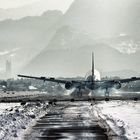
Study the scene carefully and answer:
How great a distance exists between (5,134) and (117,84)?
103674 mm

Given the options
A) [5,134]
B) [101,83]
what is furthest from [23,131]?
[101,83]

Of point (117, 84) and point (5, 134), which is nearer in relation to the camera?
point (5, 134)

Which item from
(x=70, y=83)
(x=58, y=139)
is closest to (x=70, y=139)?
(x=58, y=139)

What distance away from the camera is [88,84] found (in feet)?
456

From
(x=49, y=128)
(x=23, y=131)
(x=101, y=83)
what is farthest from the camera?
(x=101, y=83)

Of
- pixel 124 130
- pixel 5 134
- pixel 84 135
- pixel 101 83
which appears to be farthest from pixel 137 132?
pixel 101 83

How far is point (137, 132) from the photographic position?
38.6 meters

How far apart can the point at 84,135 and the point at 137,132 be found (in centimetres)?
452

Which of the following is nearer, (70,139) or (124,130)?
(70,139)

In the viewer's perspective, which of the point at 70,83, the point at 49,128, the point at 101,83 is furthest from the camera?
the point at 101,83

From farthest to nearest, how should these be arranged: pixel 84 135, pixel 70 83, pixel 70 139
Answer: pixel 70 83 < pixel 84 135 < pixel 70 139

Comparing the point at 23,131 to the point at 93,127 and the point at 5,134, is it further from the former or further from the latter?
the point at 93,127

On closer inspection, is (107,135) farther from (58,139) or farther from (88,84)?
(88,84)

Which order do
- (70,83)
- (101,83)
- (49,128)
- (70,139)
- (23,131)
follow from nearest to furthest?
(70,139) < (23,131) < (49,128) < (70,83) < (101,83)
